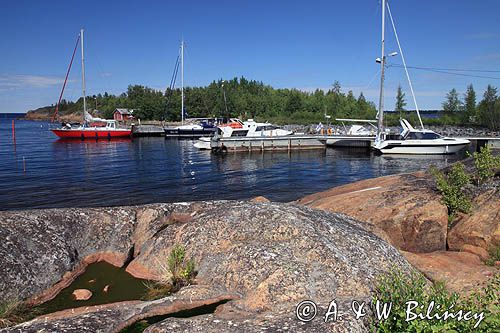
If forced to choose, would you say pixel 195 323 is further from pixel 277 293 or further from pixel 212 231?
pixel 212 231

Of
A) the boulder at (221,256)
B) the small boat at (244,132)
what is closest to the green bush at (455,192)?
the boulder at (221,256)

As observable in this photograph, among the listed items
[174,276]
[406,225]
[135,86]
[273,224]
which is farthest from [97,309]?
[135,86]

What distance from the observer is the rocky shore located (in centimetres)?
546

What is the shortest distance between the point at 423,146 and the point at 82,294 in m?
45.3

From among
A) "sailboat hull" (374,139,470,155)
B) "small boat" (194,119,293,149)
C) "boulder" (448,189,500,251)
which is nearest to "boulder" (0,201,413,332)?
"boulder" (448,189,500,251)

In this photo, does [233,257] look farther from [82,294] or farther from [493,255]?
[493,255]

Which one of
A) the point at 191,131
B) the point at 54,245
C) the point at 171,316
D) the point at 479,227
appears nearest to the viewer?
the point at 171,316

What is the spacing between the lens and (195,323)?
201 inches

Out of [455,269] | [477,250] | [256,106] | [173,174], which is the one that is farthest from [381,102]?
[256,106]

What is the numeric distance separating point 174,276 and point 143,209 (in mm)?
2975

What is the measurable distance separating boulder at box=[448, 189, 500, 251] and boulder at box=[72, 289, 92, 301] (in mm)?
8837

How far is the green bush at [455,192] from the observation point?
10.8m

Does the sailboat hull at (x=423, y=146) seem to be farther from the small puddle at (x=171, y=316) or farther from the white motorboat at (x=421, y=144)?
the small puddle at (x=171, y=316)

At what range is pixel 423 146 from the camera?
4553 centimetres
